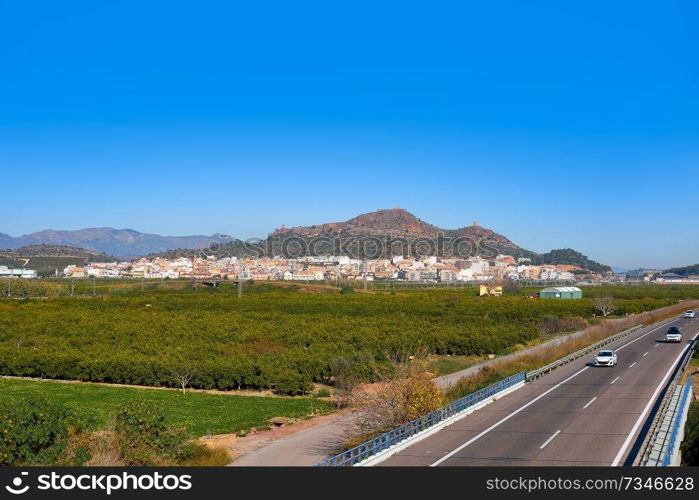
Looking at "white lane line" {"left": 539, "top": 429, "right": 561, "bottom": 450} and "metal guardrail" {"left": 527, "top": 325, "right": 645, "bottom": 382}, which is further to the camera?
"metal guardrail" {"left": 527, "top": 325, "right": 645, "bottom": 382}

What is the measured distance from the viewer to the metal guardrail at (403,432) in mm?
17000

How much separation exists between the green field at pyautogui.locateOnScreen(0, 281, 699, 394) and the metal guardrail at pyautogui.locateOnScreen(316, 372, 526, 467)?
10.0 meters

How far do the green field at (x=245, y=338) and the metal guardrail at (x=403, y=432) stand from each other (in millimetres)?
10029

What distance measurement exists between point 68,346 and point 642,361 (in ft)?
134

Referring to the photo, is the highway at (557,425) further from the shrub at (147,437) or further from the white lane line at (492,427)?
the shrub at (147,437)

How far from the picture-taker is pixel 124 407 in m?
19.7

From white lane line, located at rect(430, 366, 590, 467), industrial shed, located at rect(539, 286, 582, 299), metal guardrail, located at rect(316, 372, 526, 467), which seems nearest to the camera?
metal guardrail, located at rect(316, 372, 526, 467)

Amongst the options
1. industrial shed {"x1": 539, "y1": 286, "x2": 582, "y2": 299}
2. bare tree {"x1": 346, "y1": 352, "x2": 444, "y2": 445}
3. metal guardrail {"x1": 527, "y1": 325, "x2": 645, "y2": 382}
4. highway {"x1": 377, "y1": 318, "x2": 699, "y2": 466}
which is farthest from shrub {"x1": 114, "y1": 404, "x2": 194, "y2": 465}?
industrial shed {"x1": 539, "y1": 286, "x2": 582, "y2": 299}

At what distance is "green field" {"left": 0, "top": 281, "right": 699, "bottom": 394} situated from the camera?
38281mm

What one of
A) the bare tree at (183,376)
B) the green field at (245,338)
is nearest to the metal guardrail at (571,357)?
the green field at (245,338)

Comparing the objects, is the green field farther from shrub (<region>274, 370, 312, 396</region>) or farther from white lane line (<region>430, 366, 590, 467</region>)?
white lane line (<region>430, 366, 590, 467</region>)
